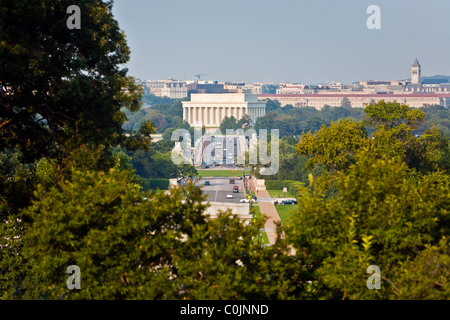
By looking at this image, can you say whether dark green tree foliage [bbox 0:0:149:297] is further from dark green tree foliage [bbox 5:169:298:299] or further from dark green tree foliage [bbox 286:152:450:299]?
dark green tree foliage [bbox 286:152:450:299]

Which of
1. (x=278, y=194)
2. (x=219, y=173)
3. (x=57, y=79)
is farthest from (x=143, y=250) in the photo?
(x=219, y=173)

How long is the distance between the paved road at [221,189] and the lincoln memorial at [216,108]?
7601 centimetres

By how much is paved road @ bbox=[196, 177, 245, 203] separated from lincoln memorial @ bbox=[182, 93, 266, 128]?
249 feet

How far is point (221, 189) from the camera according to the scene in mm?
54656

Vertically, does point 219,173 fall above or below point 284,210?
below

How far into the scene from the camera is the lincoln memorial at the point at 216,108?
139 metres

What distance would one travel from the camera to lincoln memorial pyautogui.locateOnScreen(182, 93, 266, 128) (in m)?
139

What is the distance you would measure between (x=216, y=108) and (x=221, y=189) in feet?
286

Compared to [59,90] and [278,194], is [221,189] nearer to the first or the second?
[278,194]

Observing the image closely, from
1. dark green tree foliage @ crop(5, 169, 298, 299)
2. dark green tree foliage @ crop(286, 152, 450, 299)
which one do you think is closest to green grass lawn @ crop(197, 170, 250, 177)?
dark green tree foliage @ crop(286, 152, 450, 299)
